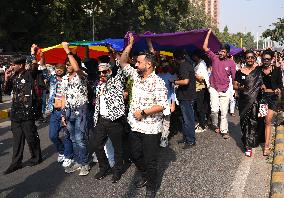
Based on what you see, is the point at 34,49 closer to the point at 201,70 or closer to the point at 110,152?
the point at 110,152

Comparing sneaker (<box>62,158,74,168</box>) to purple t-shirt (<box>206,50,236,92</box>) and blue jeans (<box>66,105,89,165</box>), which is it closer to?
blue jeans (<box>66,105,89,165</box>)

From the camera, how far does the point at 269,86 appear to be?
702 centimetres

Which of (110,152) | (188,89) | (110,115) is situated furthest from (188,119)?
(110,115)

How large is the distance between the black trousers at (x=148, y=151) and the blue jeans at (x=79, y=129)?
1.16m

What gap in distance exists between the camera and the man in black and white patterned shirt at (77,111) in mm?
5988

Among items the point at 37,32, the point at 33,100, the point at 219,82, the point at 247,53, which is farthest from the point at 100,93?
the point at 37,32

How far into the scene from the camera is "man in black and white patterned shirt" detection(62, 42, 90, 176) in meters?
5.99

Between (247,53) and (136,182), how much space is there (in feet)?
9.65

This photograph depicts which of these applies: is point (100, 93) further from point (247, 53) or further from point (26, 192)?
point (247, 53)

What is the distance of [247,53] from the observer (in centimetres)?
690

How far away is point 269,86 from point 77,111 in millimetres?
3302

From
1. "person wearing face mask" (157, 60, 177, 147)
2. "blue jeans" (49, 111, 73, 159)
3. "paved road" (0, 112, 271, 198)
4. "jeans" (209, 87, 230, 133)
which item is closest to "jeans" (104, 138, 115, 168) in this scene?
"paved road" (0, 112, 271, 198)

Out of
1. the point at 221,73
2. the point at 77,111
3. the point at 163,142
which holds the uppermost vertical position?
the point at 221,73

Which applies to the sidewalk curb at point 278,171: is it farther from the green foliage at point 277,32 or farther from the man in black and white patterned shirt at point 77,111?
the green foliage at point 277,32
